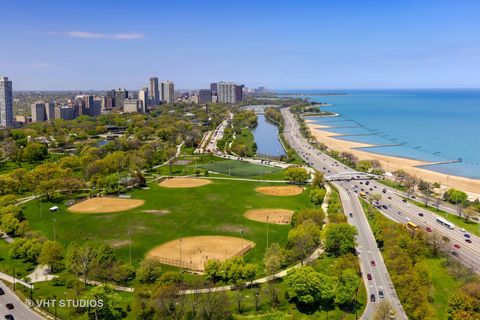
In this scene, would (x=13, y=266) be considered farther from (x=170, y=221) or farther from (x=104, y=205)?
(x=104, y=205)

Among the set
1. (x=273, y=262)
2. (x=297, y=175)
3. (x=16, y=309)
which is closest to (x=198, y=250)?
(x=273, y=262)

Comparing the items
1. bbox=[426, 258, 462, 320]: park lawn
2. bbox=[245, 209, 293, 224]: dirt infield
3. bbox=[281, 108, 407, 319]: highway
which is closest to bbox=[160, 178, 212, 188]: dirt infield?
bbox=[245, 209, 293, 224]: dirt infield

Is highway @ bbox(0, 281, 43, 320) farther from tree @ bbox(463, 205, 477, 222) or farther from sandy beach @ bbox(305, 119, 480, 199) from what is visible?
sandy beach @ bbox(305, 119, 480, 199)

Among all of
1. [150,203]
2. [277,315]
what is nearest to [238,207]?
[150,203]

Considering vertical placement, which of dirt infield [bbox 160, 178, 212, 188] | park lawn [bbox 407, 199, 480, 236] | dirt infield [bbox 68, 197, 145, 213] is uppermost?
dirt infield [bbox 160, 178, 212, 188]

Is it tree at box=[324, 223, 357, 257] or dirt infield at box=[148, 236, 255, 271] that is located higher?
tree at box=[324, 223, 357, 257]

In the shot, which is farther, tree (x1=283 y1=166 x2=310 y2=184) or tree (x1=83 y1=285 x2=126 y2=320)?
tree (x1=283 y1=166 x2=310 y2=184)
